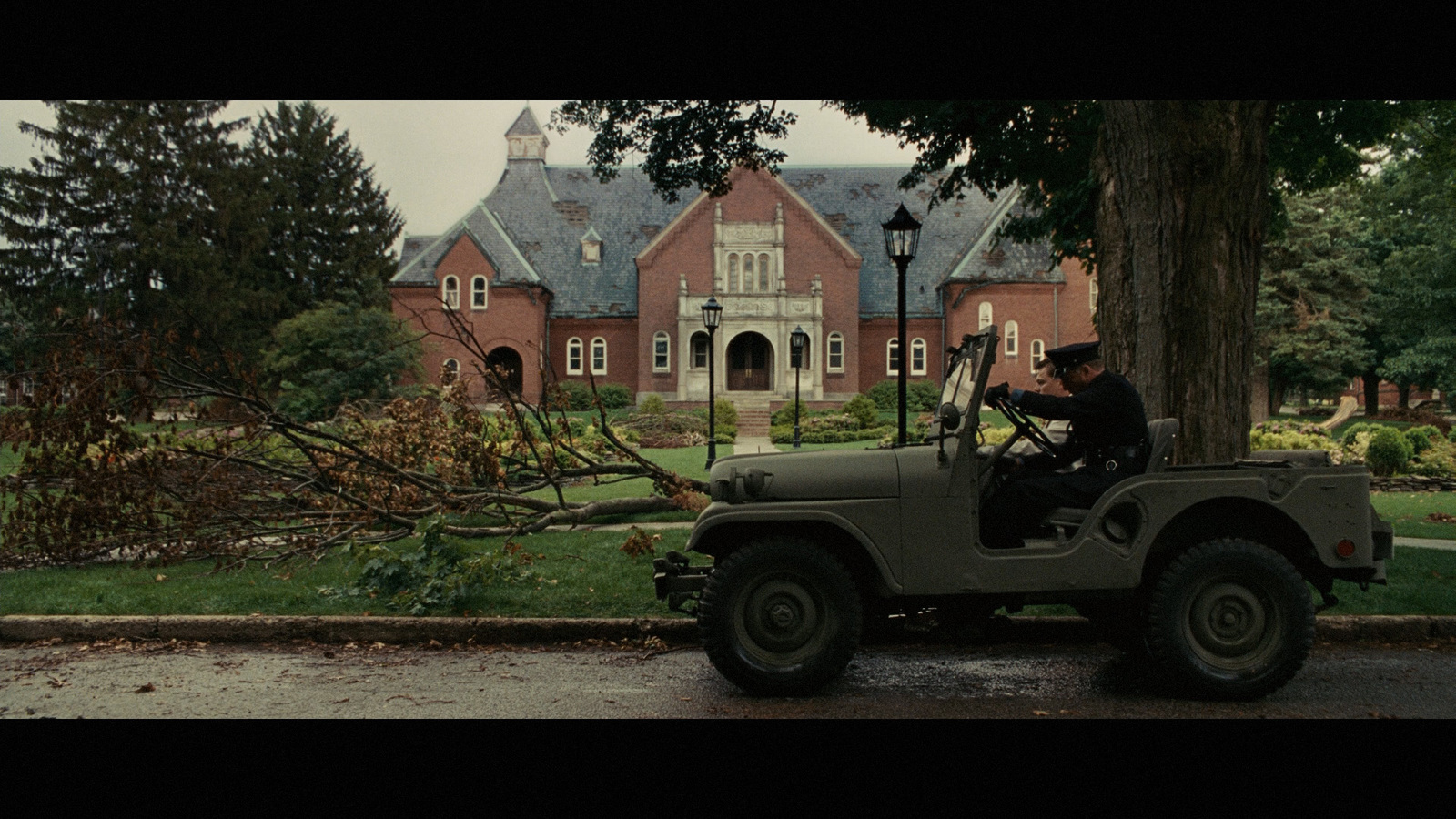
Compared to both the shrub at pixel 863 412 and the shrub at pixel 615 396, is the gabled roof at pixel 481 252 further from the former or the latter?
the shrub at pixel 863 412

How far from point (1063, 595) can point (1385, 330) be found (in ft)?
133

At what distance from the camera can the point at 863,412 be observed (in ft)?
92.9

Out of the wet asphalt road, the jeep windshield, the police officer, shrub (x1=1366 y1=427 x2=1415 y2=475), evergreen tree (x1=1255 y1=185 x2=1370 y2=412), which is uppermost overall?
evergreen tree (x1=1255 y1=185 x2=1370 y2=412)

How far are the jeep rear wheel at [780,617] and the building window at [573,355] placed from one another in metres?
36.6

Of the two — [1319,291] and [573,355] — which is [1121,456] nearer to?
[573,355]

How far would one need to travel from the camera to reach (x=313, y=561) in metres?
8.81

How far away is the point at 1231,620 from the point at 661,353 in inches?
1423

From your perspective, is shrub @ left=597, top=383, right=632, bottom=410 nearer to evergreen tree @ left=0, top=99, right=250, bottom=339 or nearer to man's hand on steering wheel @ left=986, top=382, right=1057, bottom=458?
evergreen tree @ left=0, top=99, right=250, bottom=339

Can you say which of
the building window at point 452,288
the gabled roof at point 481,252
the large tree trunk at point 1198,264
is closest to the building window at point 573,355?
the gabled roof at point 481,252

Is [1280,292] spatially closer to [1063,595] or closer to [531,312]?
[531,312]

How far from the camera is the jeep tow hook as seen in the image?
5324 millimetres

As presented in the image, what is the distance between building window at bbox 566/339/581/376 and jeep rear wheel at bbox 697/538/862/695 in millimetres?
36641

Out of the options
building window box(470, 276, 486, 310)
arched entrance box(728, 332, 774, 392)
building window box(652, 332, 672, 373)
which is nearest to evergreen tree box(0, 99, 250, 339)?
building window box(470, 276, 486, 310)

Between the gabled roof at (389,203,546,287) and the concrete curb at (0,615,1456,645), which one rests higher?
the gabled roof at (389,203,546,287)
